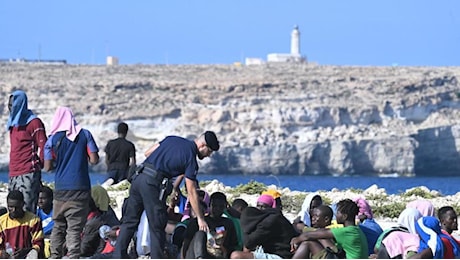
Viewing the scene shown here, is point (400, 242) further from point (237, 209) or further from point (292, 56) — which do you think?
point (292, 56)

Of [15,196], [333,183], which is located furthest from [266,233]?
[333,183]

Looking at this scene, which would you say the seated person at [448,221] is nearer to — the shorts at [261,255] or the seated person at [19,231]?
the shorts at [261,255]

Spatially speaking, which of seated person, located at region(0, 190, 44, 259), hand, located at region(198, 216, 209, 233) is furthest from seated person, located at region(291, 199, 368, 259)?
seated person, located at region(0, 190, 44, 259)

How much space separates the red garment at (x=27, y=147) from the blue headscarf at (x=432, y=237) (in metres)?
3.61

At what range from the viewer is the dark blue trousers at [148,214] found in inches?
396

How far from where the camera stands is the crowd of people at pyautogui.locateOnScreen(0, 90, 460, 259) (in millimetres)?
10078

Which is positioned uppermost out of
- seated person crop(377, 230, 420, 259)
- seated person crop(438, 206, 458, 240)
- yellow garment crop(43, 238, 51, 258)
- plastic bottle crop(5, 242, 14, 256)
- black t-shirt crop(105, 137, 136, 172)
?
black t-shirt crop(105, 137, 136, 172)

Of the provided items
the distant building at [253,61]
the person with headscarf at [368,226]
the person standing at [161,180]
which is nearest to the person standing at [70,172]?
the person standing at [161,180]

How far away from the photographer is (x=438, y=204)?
17719 mm

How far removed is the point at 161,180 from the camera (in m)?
10.1

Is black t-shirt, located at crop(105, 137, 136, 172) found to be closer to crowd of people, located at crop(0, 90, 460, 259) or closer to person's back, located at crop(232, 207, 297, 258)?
crowd of people, located at crop(0, 90, 460, 259)

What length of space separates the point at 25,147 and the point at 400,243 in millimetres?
3641

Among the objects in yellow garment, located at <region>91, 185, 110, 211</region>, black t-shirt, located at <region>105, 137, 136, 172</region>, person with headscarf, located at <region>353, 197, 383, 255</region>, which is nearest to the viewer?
person with headscarf, located at <region>353, 197, 383, 255</region>

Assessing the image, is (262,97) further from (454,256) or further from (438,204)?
(454,256)
